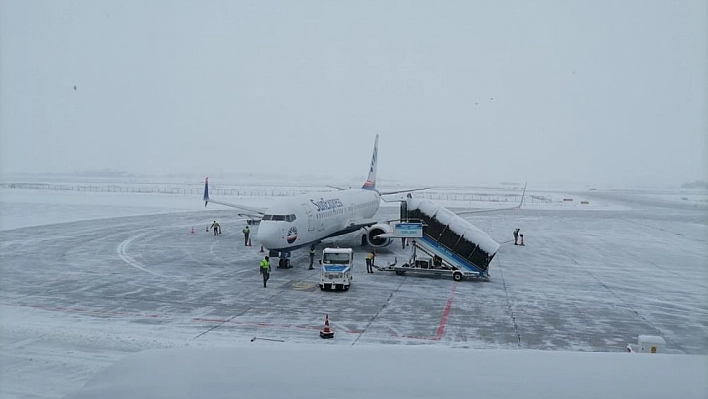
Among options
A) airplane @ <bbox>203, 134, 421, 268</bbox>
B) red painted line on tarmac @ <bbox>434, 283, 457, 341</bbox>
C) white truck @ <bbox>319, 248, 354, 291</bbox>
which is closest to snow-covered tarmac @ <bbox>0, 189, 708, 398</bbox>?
red painted line on tarmac @ <bbox>434, 283, 457, 341</bbox>

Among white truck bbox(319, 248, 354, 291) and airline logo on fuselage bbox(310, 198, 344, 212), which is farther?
airline logo on fuselage bbox(310, 198, 344, 212)

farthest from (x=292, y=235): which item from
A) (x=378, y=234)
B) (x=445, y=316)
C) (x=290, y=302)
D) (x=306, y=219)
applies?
(x=445, y=316)

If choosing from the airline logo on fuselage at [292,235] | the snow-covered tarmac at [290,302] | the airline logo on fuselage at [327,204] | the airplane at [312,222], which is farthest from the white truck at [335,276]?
the airline logo on fuselage at [327,204]

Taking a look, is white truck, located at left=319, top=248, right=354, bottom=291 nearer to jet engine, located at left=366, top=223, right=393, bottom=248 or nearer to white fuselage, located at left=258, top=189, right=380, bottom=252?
white fuselage, located at left=258, top=189, right=380, bottom=252

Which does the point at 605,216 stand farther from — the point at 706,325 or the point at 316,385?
the point at 316,385

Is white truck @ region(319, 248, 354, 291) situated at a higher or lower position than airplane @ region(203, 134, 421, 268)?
lower

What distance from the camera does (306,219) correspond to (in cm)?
3050

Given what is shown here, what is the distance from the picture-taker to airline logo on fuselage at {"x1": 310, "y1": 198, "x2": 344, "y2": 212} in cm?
3278

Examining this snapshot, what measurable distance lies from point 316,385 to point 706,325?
2099 centimetres

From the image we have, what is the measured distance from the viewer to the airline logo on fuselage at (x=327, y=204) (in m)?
32.8

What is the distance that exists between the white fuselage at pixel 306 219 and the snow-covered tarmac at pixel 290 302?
184cm

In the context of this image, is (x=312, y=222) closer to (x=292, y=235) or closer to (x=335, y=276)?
(x=292, y=235)

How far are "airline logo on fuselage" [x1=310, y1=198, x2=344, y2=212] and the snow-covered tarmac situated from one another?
3.62 metres

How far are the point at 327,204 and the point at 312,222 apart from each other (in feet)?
11.1
